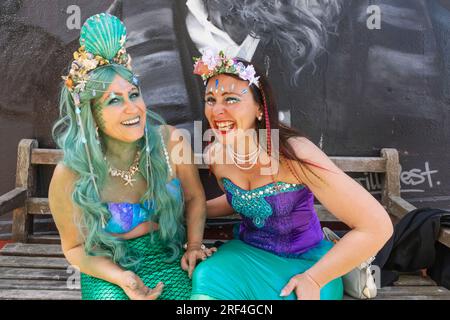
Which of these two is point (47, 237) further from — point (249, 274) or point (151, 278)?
point (249, 274)

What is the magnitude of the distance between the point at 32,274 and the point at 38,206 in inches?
20.8

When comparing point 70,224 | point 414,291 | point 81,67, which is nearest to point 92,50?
point 81,67

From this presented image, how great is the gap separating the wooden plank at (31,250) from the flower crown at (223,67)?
156 centimetres

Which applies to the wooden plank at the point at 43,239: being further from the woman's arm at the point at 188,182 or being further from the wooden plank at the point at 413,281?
the wooden plank at the point at 413,281

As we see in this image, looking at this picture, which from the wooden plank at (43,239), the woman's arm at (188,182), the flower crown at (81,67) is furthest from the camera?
the wooden plank at (43,239)

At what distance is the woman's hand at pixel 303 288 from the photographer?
2193 mm

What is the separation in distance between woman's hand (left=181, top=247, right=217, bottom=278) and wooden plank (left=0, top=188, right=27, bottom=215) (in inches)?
46.3

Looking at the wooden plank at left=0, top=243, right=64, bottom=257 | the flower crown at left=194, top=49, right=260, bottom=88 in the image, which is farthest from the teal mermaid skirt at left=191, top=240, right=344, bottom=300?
the wooden plank at left=0, top=243, right=64, bottom=257

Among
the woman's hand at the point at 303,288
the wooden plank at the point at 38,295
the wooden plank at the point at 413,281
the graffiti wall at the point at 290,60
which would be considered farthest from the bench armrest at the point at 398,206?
the wooden plank at the point at 38,295

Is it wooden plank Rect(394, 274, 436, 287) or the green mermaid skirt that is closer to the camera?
the green mermaid skirt

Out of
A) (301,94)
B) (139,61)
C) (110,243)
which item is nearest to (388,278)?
(301,94)

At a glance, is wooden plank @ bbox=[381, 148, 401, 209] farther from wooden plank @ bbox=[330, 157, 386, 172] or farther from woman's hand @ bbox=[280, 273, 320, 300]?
woman's hand @ bbox=[280, 273, 320, 300]

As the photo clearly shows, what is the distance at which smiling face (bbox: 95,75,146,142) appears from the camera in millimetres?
2318

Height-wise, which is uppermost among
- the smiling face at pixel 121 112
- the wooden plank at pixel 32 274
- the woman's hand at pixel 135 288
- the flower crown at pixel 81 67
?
the flower crown at pixel 81 67
